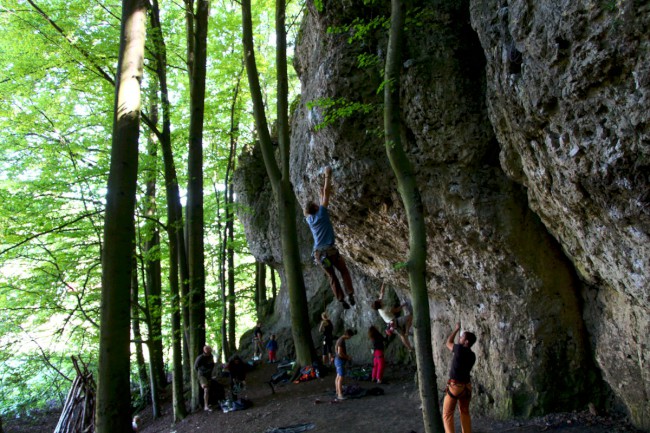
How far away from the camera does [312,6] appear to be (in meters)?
8.52

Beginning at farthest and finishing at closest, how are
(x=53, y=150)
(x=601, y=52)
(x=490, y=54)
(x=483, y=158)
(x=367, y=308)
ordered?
(x=367, y=308)
(x=53, y=150)
(x=483, y=158)
(x=490, y=54)
(x=601, y=52)

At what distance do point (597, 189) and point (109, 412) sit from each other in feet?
19.8

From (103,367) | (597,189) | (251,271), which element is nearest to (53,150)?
(103,367)

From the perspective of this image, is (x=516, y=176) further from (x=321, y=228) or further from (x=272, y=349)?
(x=272, y=349)

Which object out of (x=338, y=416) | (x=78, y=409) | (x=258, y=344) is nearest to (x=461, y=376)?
(x=338, y=416)

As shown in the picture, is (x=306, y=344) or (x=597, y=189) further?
(x=306, y=344)

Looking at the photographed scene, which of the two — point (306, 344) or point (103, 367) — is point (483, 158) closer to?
point (103, 367)

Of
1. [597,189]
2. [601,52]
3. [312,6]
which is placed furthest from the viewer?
[312,6]

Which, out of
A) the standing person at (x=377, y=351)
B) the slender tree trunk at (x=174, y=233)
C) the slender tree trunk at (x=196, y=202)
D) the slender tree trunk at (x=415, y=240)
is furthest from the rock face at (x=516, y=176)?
the slender tree trunk at (x=174, y=233)

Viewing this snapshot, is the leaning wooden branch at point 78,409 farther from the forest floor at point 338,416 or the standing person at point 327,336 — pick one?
the standing person at point 327,336

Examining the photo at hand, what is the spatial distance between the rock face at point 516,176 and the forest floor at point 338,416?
37 cm

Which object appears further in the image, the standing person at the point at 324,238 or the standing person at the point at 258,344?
the standing person at the point at 258,344

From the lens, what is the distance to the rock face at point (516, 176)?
450 centimetres

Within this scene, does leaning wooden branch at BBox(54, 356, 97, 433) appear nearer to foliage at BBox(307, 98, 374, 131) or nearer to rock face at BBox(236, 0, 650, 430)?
rock face at BBox(236, 0, 650, 430)
